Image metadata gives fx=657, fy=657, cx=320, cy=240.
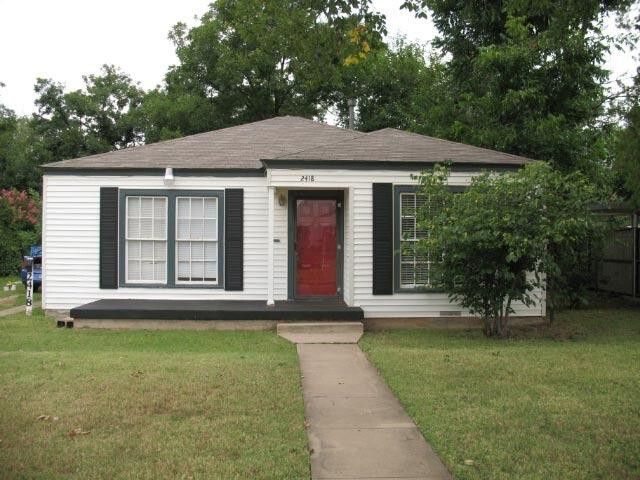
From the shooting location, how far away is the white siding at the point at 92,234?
12.5 metres

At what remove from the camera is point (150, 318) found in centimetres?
1128

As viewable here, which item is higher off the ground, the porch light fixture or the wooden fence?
the porch light fixture

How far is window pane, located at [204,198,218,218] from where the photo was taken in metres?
12.6

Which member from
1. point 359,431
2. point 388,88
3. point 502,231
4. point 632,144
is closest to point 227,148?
point 502,231

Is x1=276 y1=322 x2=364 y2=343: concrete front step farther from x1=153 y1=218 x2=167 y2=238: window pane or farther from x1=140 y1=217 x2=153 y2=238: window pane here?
x1=140 y1=217 x2=153 y2=238: window pane

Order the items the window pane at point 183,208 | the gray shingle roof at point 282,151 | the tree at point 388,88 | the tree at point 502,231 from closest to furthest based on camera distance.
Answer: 1. the tree at point 502,231
2. the gray shingle roof at point 282,151
3. the window pane at point 183,208
4. the tree at point 388,88

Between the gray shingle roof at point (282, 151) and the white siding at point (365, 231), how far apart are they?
27 cm

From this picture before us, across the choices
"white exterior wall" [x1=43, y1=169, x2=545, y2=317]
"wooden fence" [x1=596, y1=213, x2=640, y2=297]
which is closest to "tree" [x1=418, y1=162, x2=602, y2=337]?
"white exterior wall" [x1=43, y1=169, x2=545, y2=317]

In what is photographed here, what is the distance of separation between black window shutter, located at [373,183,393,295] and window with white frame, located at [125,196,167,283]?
13.3ft

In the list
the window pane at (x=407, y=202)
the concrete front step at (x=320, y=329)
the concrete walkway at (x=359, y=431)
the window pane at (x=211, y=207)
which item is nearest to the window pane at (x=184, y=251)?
the window pane at (x=211, y=207)

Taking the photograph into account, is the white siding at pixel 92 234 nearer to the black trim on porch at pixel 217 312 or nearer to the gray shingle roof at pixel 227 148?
the gray shingle roof at pixel 227 148

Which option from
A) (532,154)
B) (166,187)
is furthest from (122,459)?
(532,154)

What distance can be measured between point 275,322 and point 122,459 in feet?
21.2

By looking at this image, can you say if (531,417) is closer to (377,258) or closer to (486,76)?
(377,258)
